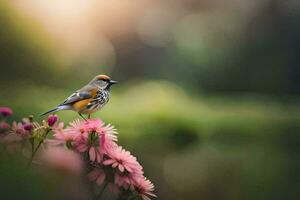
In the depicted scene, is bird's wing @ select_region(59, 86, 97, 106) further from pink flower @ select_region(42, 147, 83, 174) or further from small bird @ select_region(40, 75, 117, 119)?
pink flower @ select_region(42, 147, 83, 174)

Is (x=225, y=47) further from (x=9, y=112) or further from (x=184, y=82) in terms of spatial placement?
(x=9, y=112)

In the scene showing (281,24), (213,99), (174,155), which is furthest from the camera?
(281,24)

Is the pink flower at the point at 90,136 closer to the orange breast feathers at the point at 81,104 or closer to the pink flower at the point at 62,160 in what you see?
the pink flower at the point at 62,160

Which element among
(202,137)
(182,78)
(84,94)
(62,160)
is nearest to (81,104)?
(84,94)

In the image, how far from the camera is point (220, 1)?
267 inches

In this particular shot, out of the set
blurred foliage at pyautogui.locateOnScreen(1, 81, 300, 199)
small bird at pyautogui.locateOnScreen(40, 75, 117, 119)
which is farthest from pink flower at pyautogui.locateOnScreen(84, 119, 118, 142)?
blurred foliage at pyautogui.locateOnScreen(1, 81, 300, 199)

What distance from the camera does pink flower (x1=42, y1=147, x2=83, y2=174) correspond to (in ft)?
1.55

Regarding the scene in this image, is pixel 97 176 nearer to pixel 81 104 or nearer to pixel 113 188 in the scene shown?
pixel 113 188

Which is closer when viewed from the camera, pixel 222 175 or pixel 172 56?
pixel 222 175

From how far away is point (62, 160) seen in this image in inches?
18.9

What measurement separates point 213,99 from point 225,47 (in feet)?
2.00

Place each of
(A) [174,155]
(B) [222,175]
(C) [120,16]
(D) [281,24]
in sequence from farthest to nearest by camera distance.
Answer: (C) [120,16] → (D) [281,24] → (A) [174,155] → (B) [222,175]

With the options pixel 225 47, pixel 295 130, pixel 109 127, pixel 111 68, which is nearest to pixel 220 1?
pixel 225 47

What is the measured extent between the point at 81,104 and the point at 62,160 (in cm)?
46
